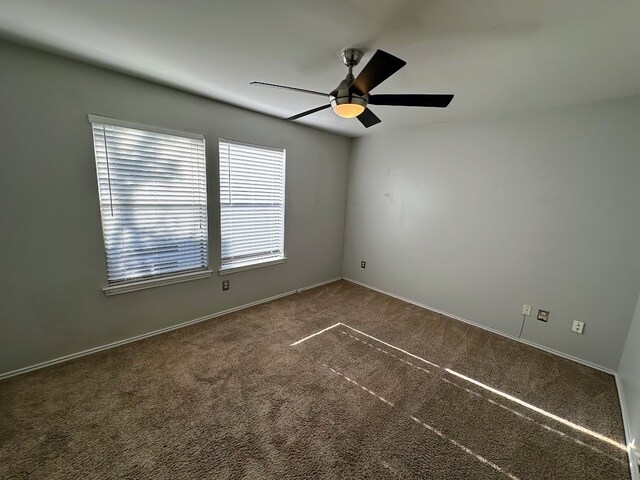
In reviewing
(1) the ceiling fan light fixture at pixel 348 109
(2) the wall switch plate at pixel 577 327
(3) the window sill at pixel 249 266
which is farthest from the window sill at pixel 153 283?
(2) the wall switch plate at pixel 577 327

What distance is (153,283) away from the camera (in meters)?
2.49

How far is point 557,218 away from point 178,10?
3.33 m

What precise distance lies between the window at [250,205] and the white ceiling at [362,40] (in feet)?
2.68

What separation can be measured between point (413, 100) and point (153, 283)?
8.75 ft

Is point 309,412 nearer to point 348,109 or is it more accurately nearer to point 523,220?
point 348,109

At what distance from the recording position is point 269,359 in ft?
7.45

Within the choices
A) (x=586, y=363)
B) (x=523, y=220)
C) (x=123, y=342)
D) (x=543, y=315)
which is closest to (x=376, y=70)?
(x=523, y=220)

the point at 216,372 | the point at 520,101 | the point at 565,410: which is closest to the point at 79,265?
the point at 216,372

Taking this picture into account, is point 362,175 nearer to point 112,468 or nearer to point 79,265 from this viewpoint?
point 79,265

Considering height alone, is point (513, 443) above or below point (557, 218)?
below

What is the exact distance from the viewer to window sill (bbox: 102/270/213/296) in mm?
2283

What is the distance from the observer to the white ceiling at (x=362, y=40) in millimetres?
1286

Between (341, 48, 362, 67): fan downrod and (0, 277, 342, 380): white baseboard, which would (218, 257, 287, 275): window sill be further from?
(341, 48, 362, 67): fan downrod

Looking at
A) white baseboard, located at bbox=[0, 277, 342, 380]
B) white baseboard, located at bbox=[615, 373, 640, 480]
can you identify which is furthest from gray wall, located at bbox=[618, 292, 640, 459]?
white baseboard, located at bbox=[0, 277, 342, 380]
